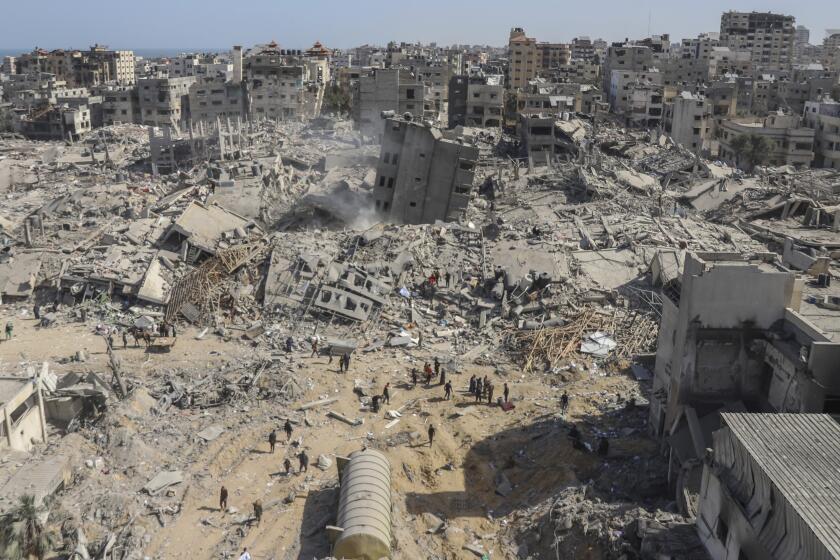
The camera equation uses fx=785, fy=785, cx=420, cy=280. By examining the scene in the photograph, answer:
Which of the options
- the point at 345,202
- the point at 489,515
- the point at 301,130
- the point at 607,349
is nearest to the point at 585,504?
the point at 489,515

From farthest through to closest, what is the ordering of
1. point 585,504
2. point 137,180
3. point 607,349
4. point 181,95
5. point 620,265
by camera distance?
point 181,95
point 137,180
point 620,265
point 607,349
point 585,504

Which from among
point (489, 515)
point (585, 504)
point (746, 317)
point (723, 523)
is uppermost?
point (746, 317)

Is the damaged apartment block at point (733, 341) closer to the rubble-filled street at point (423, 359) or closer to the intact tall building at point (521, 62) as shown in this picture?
the rubble-filled street at point (423, 359)

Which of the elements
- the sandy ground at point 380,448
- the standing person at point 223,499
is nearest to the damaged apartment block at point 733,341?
the sandy ground at point 380,448

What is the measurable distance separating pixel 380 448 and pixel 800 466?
29.9 feet

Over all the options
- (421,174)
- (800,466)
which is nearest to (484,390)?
(800,466)

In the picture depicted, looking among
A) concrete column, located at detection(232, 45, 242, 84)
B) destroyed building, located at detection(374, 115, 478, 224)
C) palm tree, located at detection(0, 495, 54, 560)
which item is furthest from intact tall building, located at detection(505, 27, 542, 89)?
palm tree, located at detection(0, 495, 54, 560)

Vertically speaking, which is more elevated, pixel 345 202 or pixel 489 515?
pixel 345 202

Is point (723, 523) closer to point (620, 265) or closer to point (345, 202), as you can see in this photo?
point (620, 265)

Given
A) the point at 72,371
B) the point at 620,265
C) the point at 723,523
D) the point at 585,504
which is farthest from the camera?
the point at 620,265

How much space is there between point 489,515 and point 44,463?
8691 millimetres

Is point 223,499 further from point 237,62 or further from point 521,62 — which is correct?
point 521,62

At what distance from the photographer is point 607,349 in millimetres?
21969

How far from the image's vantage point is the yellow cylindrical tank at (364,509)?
42.0ft
